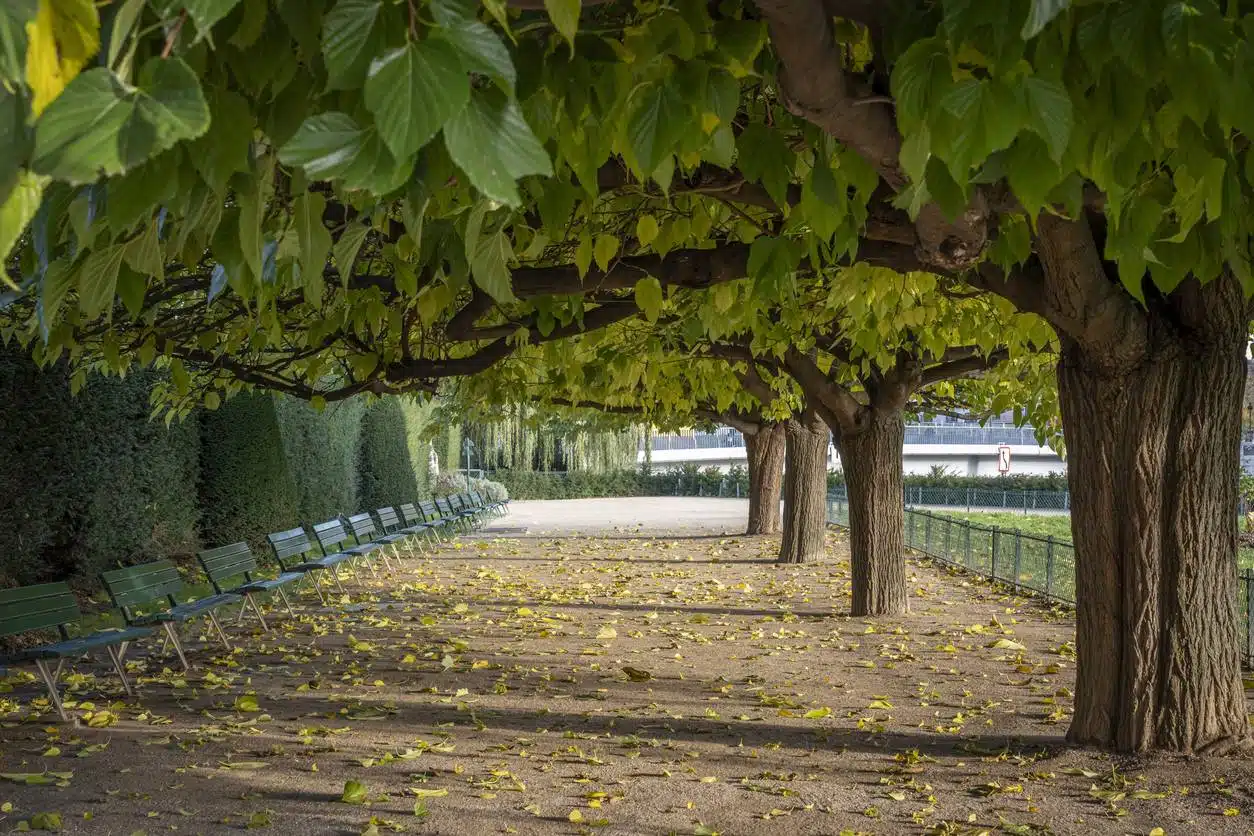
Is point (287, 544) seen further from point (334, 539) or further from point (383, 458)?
point (383, 458)

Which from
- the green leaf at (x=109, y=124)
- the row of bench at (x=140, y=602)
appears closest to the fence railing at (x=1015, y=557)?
the row of bench at (x=140, y=602)

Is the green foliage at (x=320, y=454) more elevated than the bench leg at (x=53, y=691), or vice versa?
the green foliage at (x=320, y=454)

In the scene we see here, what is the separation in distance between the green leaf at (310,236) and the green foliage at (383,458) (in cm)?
2384

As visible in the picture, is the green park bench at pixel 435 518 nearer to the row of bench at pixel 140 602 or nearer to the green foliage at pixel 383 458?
the green foliage at pixel 383 458

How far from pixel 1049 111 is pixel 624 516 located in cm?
3470

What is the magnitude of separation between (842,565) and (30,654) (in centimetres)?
1274

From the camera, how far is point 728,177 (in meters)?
5.22

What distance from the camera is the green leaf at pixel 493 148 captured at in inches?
46.6

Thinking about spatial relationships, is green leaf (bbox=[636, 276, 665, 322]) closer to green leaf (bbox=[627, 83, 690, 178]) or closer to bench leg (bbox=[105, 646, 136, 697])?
green leaf (bbox=[627, 83, 690, 178])

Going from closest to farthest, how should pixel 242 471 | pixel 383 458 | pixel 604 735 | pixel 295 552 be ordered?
pixel 604 735 → pixel 295 552 → pixel 242 471 → pixel 383 458

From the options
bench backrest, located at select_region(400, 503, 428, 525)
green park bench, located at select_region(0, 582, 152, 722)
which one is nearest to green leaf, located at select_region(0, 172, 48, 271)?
green park bench, located at select_region(0, 582, 152, 722)

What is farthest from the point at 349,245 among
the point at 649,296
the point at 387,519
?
the point at 387,519

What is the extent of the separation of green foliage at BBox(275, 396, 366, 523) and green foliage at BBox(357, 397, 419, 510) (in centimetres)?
158

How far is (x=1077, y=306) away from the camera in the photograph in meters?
5.71
